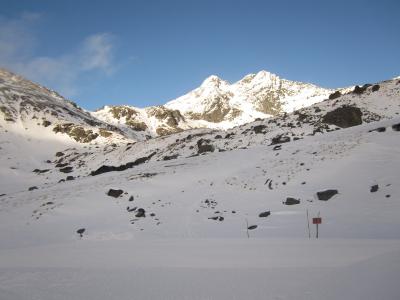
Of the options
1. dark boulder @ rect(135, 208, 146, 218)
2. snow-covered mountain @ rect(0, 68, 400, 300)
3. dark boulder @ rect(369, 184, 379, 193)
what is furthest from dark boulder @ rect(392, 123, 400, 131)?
dark boulder @ rect(135, 208, 146, 218)

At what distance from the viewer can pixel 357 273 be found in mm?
9398

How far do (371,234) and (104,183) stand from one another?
76.8ft

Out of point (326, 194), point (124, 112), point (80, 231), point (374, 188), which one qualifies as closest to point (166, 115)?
point (124, 112)

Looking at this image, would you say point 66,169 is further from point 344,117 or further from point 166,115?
point 166,115

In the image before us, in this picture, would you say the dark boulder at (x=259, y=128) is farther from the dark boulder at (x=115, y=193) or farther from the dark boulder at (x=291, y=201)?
the dark boulder at (x=291, y=201)

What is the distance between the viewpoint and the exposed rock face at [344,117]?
4462 centimetres

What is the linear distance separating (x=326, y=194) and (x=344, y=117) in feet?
84.2

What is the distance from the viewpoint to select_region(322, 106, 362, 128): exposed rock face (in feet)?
146

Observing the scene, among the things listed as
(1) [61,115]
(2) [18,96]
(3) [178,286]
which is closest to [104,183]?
(3) [178,286]

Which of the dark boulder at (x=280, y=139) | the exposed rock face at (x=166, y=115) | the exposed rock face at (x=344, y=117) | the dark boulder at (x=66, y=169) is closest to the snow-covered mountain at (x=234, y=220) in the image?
the exposed rock face at (x=344, y=117)

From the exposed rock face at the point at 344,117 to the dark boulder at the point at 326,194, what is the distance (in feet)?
78.7

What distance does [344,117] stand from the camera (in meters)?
45.3

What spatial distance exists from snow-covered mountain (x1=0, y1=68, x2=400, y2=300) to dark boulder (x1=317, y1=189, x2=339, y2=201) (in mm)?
67

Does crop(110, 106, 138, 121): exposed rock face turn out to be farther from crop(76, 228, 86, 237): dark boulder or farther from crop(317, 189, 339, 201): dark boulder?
crop(317, 189, 339, 201): dark boulder
